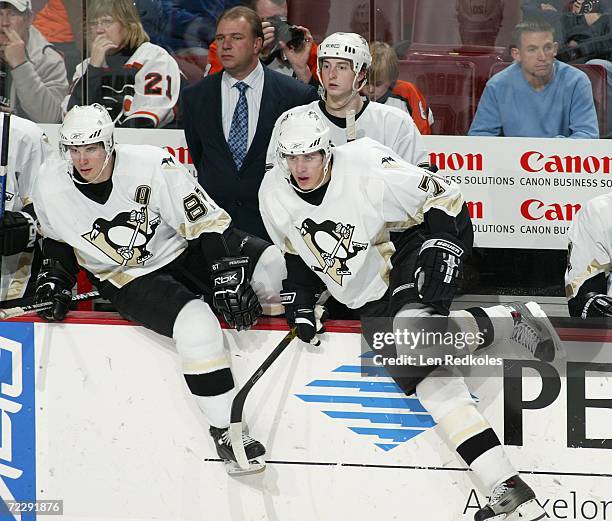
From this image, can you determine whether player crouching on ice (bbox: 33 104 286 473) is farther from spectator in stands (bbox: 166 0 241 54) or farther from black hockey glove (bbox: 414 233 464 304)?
spectator in stands (bbox: 166 0 241 54)

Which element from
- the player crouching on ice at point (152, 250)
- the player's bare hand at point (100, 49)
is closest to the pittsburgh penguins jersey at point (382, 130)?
the player crouching on ice at point (152, 250)

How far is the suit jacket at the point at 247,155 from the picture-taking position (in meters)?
3.45

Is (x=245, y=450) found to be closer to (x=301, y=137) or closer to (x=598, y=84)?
(x=301, y=137)

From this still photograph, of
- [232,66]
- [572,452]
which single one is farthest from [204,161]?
[572,452]

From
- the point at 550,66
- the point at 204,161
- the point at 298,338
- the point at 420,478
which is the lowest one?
the point at 420,478

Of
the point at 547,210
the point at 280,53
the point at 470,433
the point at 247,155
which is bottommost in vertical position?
the point at 470,433

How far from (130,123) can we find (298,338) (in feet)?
4.79

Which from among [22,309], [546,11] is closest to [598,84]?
[546,11]

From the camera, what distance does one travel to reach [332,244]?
9.22 ft

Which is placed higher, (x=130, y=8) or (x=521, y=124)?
(x=130, y=8)

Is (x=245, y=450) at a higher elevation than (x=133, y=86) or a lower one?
lower

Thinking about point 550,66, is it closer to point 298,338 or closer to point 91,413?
point 298,338

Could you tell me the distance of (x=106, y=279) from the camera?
2.94 m

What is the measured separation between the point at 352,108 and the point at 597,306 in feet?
3.13
